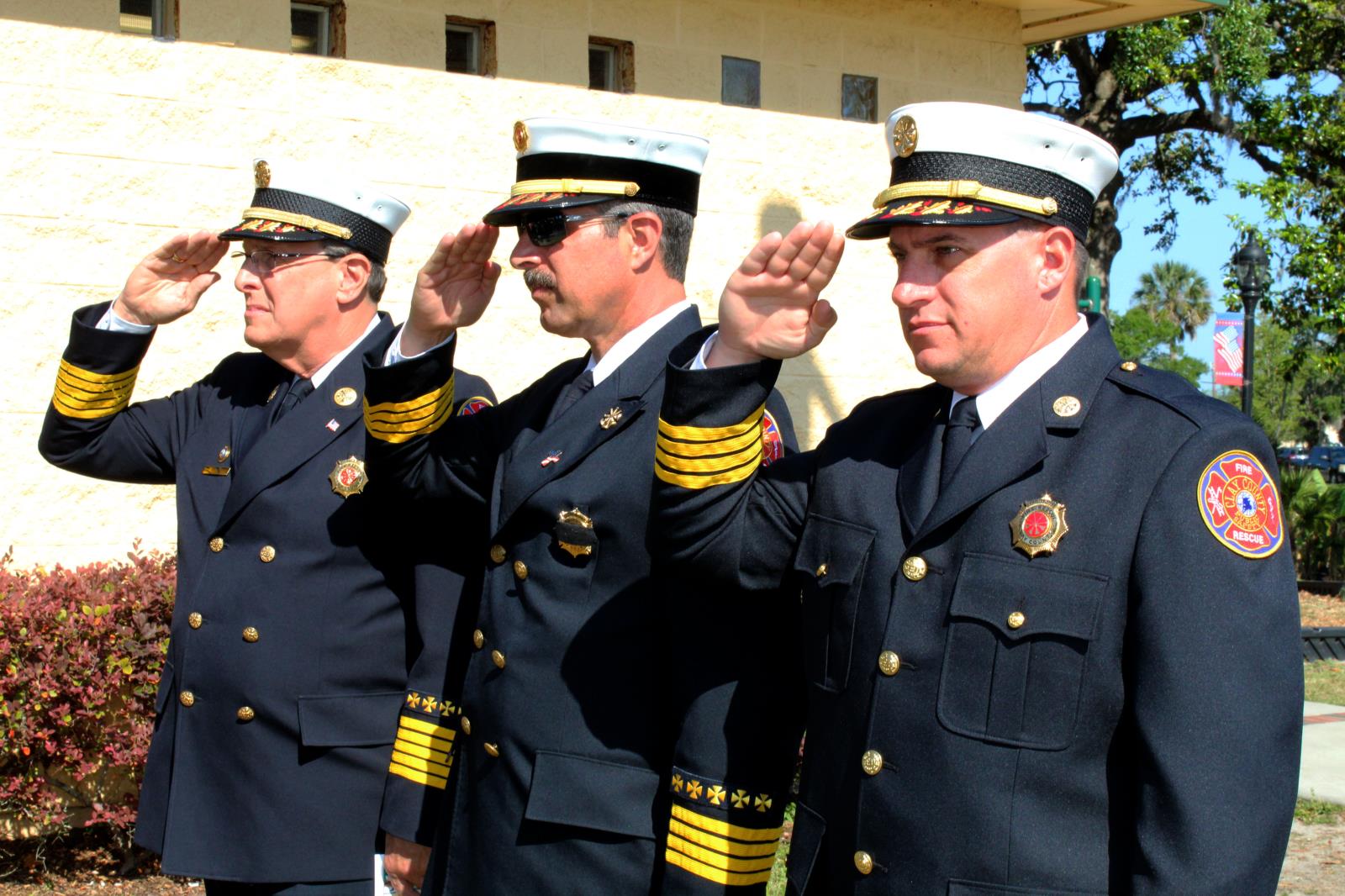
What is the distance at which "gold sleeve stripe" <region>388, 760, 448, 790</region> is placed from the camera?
303cm

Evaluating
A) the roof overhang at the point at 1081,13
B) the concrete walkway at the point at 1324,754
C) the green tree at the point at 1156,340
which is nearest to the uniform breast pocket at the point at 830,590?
the concrete walkway at the point at 1324,754

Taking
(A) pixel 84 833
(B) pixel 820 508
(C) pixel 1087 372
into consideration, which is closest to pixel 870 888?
(B) pixel 820 508

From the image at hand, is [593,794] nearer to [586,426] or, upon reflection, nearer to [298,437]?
[586,426]

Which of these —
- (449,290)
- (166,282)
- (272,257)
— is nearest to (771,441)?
(449,290)

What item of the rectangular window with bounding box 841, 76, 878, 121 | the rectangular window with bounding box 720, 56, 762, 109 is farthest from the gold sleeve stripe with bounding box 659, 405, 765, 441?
the rectangular window with bounding box 841, 76, 878, 121

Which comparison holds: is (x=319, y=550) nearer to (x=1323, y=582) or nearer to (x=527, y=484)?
(x=527, y=484)

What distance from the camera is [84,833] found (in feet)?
18.3

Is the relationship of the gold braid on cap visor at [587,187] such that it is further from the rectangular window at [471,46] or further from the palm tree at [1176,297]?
the palm tree at [1176,297]

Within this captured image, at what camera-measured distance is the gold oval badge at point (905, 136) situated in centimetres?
230

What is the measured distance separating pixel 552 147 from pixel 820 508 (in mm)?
1108

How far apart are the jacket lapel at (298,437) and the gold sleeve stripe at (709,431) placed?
125cm

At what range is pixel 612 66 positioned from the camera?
7.59 metres

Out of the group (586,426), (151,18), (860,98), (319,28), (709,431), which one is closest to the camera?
(709,431)

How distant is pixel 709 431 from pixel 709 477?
0.24ft
